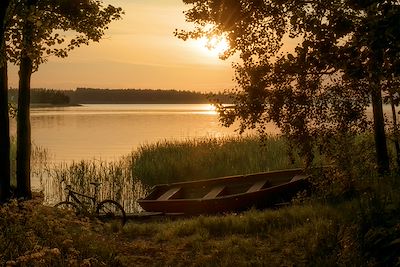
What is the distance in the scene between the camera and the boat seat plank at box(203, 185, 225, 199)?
18600 mm

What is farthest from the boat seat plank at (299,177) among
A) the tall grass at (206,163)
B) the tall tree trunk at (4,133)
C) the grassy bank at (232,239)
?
the tall tree trunk at (4,133)

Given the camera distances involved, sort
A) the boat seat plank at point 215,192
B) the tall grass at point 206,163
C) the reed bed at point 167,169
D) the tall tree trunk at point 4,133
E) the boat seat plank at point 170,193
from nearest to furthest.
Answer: the tall tree trunk at point 4,133 < the boat seat plank at point 215,192 < the boat seat plank at point 170,193 < the reed bed at point 167,169 < the tall grass at point 206,163

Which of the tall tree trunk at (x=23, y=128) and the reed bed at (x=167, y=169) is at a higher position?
the tall tree trunk at (x=23, y=128)

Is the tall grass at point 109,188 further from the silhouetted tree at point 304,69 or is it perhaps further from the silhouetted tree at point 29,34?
the silhouetted tree at point 304,69

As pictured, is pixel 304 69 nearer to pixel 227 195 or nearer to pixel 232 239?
pixel 232 239

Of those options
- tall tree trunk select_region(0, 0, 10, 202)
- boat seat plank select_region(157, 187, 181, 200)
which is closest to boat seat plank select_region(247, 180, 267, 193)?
boat seat plank select_region(157, 187, 181, 200)

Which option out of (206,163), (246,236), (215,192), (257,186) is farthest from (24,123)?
(206,163)

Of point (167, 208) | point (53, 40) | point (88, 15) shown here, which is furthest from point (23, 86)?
point (167, 208)

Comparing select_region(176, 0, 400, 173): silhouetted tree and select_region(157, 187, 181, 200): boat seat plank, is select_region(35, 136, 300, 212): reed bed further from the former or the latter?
select_region(176, 0, 400, 173): silhouetted tree

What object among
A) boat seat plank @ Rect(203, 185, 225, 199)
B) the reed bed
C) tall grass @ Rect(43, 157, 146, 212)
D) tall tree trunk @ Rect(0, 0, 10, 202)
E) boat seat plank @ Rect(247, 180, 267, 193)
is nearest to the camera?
tall tree trunk @ Rect(0, 0, 10, 202)

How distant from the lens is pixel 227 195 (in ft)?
60.6

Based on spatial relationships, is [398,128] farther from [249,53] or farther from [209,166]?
[209,166]

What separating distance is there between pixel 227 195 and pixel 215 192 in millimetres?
797

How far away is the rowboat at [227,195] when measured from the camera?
17109mm
